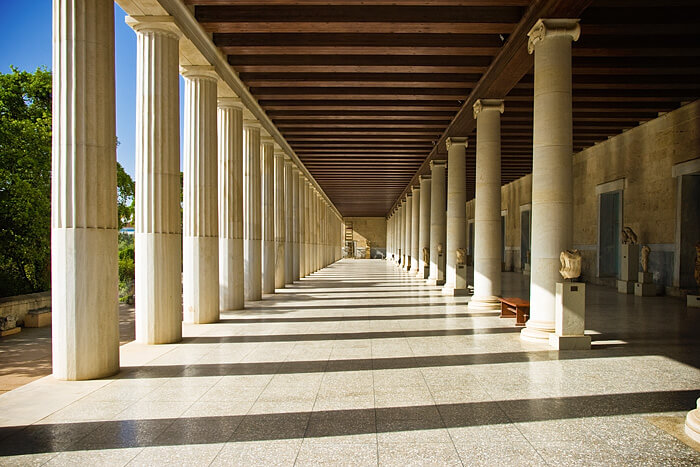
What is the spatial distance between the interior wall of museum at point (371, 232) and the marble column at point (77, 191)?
80667mm

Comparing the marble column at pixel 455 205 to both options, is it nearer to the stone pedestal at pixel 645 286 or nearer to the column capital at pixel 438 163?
the column capital at pixel 438 163

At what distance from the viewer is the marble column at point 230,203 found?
1566cm

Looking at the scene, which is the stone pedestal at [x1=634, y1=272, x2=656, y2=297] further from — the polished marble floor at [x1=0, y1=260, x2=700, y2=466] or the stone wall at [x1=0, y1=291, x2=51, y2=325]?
the stone wall at [x1=0, y1=291, x2=51, y2=325]

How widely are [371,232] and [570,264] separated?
79240 mm

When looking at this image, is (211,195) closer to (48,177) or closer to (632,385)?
(632,385)

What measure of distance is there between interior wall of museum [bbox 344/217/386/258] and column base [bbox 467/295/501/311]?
7150cm

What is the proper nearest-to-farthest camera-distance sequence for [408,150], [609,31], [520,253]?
[609,31] < [408,150] < [520,253]

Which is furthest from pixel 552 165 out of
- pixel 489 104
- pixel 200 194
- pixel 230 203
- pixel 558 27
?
pixel 230 203

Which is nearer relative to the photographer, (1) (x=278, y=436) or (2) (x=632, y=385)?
(1) (x=278, y=436)

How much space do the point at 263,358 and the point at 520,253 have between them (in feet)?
110

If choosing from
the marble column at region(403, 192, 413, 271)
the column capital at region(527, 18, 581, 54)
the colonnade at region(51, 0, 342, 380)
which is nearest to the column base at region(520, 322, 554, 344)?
the column capital at region(527, 18, 581, 54)

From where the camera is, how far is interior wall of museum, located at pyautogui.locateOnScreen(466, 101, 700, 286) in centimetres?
1934

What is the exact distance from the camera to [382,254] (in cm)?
8669

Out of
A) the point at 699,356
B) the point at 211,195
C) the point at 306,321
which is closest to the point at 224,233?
the point at 211,195
